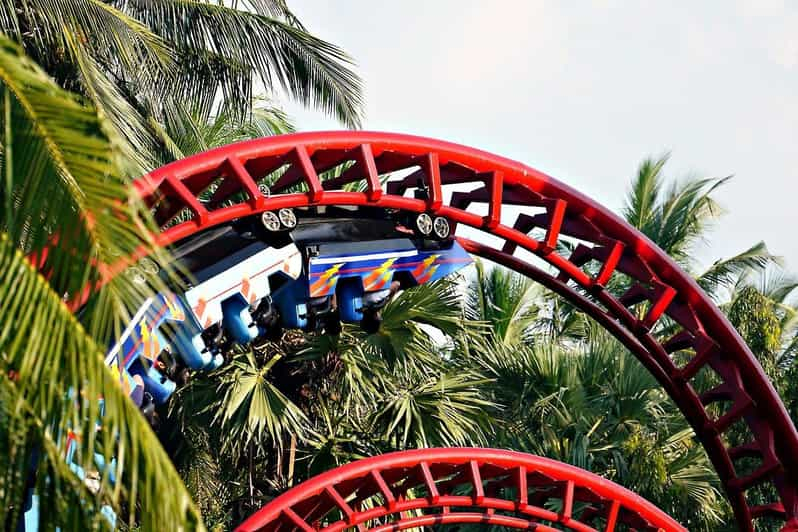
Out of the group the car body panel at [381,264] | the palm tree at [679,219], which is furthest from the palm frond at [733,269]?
the car body panel at [381,264]

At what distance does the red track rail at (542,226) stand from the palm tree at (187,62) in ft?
5.05

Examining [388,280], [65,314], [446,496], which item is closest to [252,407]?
[446,496]

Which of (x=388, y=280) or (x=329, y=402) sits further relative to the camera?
(x=329, y=402)

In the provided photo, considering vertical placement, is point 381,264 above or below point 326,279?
above

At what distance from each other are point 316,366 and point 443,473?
6.66 feet

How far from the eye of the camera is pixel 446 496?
11062mm

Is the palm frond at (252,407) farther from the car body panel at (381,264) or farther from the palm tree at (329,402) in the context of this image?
the car body panel at (381,264)

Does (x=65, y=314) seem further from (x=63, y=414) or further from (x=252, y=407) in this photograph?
(x=252, y=407)

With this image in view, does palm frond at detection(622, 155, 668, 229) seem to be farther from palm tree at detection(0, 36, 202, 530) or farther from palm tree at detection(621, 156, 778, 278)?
palm tree at detection(0, 36, 202, 530)

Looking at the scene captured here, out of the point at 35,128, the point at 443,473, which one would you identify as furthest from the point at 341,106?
the point at 35,128

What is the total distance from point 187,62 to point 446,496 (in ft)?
15.2

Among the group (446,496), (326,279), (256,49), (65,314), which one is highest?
(256,49)

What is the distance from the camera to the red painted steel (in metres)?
10.3

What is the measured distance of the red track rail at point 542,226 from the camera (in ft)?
27.0
